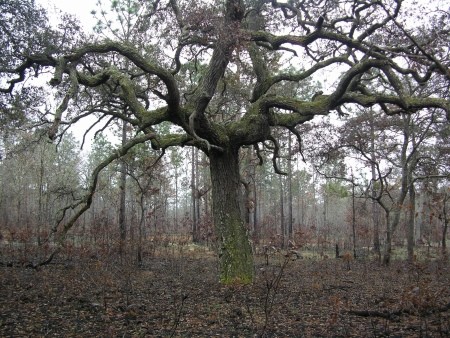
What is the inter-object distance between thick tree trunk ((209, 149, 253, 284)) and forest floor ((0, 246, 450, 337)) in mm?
467

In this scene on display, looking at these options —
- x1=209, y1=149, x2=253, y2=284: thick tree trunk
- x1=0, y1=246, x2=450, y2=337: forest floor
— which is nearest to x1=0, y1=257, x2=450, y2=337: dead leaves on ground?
x1=0, y1=246, x2=450, y2=337: forest floor

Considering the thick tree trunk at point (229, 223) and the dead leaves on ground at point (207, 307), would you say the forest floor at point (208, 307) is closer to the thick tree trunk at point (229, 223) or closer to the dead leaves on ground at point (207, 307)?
the dead leaves on ground at point (207, 307)

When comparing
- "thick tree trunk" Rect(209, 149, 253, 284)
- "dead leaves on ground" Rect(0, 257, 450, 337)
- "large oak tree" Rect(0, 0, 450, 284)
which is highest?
"large oak tree" Rect(0, 0, 450, 284)

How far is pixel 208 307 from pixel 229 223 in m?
2.18

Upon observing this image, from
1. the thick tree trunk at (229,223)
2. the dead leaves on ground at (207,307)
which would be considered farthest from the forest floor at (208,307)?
the thick tree trunk at (229,223)

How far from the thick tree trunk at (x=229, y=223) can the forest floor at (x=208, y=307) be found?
47 centimetres

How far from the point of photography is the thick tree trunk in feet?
27.9

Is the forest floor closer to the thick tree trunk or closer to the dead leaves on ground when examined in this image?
the dead leaves on ground

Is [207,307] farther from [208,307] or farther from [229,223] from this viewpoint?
[229,223]

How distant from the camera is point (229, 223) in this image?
8602 mm

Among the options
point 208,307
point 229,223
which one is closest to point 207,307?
point 208,307

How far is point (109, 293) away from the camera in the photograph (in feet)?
25.7

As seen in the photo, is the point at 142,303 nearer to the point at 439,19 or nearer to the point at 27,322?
the point at 27,322

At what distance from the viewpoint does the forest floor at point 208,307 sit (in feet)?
17.1
